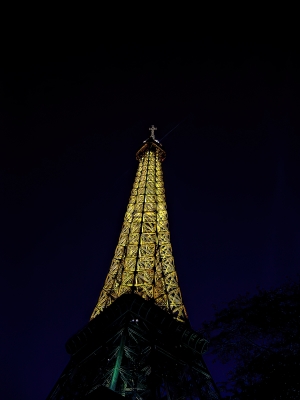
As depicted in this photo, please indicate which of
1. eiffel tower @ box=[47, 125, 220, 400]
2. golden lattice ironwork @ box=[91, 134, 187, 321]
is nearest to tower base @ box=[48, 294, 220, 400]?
eiffel tower @ box=[47, 125, 220, 400]

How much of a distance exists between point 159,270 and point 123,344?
8935mm

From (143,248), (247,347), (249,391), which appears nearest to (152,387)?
(247,347)

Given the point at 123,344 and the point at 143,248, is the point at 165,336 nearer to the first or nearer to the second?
the point at 123,344

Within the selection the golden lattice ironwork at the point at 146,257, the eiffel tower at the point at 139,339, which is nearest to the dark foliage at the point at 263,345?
the eiffel tower at the point at 139,339

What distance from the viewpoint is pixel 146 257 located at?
1057 inches

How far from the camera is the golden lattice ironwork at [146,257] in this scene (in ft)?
78.0

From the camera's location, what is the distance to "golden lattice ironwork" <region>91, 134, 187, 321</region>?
Answer: 78.0ft

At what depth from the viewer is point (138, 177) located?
127ft

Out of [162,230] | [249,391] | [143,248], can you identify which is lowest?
[249,391]

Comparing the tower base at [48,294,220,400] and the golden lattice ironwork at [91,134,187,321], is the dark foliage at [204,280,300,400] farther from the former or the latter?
the golden lattice ironwork at [91,134,187,321]

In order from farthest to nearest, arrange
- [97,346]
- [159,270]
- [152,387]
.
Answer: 1. [159,270]
2. [97,346]
3. [152,387]

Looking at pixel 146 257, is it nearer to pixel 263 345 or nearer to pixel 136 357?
pixel 136 357

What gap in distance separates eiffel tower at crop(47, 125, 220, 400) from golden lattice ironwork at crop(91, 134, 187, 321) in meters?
0.06

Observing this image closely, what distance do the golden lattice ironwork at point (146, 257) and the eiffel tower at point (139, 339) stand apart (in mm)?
62
